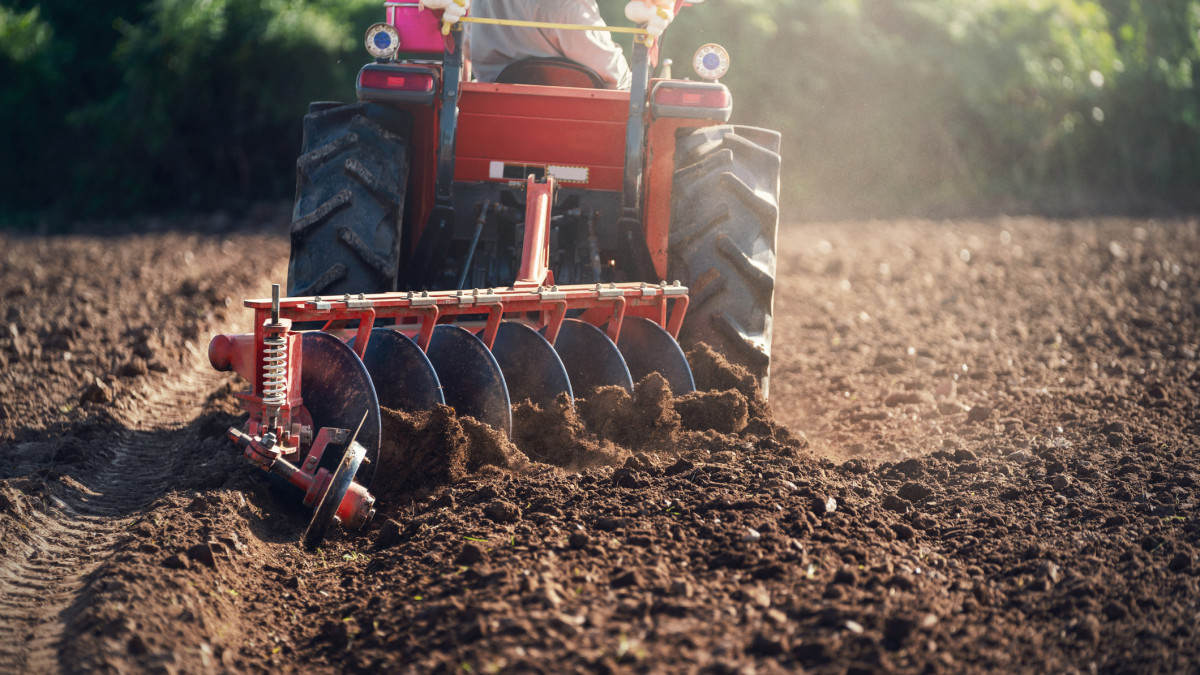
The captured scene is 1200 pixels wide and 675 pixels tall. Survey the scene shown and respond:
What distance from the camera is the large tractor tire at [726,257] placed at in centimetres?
471

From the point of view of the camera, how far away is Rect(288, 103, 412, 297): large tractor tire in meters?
4.53

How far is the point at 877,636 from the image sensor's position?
8.95ft

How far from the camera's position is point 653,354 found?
463 cm

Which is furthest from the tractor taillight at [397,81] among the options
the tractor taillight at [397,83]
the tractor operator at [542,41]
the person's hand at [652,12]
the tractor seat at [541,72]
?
the person's hand at [652,12]

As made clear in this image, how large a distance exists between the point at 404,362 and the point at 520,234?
3.39 ft

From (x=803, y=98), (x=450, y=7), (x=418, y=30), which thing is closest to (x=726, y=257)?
(x=450, y=7)

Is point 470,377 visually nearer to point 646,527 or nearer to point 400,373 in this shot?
point 400,373

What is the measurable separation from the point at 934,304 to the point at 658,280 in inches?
168

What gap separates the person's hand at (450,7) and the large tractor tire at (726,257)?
1.18m

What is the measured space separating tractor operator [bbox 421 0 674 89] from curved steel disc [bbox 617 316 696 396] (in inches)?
53.0

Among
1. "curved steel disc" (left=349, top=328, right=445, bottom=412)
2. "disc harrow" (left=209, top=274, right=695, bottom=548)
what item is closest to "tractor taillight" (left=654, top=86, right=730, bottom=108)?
"disc harrow" (left=209, top=274, right=695, bottom=548)

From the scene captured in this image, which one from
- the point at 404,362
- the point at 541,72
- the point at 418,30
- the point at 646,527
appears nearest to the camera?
the point at 646,527

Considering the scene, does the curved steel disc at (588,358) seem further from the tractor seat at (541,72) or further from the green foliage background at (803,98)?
the green foliage background at (803,98)

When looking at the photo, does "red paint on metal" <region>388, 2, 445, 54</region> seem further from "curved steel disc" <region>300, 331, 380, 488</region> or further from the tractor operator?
"curved steel disc" <region>300, 331, 380, 488</region>
